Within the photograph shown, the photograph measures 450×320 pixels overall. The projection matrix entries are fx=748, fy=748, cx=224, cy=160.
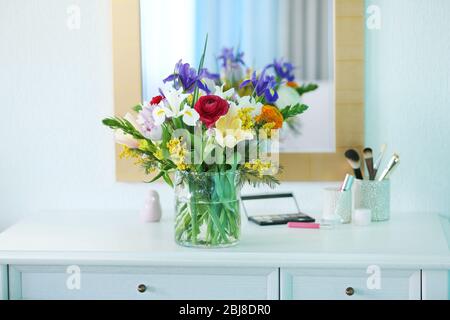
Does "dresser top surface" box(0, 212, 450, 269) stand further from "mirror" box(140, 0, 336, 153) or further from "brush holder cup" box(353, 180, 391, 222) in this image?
"mirror" box(140, 0, 336, 153)

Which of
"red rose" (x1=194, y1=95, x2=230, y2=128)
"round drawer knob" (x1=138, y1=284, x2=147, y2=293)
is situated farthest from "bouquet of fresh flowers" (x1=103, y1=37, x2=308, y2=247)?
"round drawer knob" (x1=138, y1=284, x2=147, y2=293)

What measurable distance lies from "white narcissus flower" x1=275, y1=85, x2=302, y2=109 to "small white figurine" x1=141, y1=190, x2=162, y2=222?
1.38 ft

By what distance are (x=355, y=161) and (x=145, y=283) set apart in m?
0.65

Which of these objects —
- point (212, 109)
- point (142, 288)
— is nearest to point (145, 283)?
point (142, 288)

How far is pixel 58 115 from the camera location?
83.8 inches

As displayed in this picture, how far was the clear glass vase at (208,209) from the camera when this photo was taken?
1.67m

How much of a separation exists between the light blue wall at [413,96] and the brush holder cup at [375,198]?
15cm

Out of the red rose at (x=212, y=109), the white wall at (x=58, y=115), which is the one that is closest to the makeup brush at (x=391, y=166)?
the white wall at (x=58, y=115)

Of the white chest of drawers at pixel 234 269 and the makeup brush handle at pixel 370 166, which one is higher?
the makeup brush handle at pixel 370 166

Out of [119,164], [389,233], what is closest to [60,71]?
[119,164]

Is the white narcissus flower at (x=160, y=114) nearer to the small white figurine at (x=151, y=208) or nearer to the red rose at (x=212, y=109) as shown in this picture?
the red rose at (x=212, y=109)

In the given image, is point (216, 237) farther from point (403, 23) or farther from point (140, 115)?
point (403, 23)
